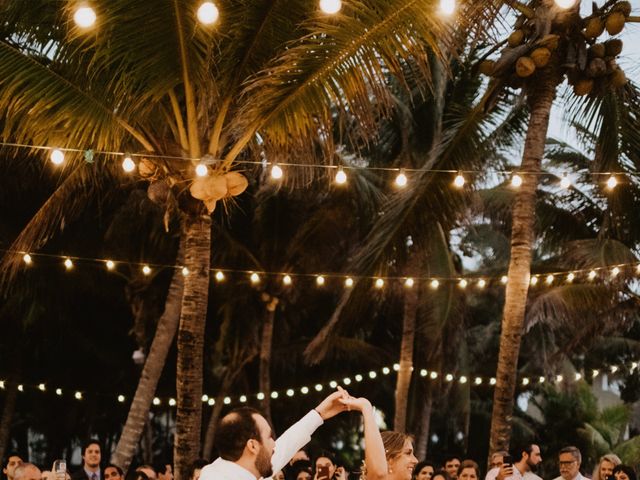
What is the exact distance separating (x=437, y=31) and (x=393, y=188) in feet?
50.6

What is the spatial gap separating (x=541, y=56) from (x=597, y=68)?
0.63 meters

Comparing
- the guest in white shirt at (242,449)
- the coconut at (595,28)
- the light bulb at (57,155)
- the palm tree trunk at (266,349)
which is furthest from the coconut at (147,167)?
the palm tree trunk at (266,349)

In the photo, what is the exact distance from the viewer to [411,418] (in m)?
28.2

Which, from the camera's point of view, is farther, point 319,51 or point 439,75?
point 439,75

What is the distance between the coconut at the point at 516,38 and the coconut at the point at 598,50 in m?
0.83

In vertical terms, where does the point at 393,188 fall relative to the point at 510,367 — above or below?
above

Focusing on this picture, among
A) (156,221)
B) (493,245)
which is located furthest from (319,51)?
(493,245)

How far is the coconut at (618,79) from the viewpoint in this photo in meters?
12.3

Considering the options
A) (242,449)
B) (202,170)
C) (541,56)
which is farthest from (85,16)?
(541,56)

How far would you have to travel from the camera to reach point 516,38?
42.7ft

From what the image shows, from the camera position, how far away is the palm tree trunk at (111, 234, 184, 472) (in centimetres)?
1691

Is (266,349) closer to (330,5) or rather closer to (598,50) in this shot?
(598,50)

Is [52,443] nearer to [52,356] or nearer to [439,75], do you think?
[52,356]

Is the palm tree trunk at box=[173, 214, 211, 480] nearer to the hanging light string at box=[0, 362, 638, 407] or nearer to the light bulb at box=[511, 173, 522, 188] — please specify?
the light bulb at box=[511, 173, 522, 188]
